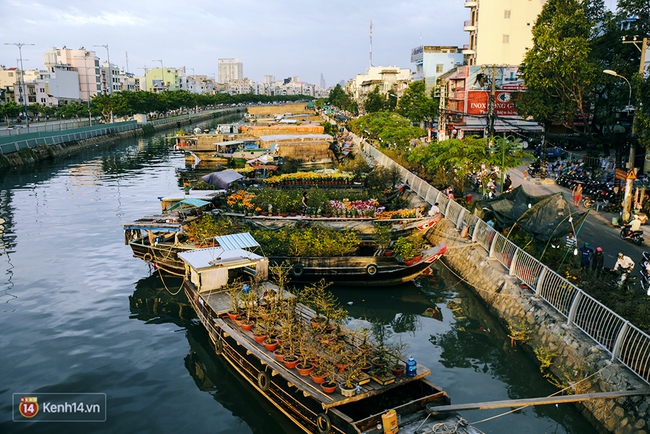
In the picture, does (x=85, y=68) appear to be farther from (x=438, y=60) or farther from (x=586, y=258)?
(x=586, y=258)

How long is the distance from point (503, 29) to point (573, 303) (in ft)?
190

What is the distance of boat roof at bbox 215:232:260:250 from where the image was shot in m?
19.9

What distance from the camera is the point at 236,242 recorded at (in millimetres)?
20375

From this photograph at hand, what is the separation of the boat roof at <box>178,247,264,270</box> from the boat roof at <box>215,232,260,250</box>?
0.45 meters

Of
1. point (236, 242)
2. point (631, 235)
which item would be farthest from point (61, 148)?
point (631, 235)

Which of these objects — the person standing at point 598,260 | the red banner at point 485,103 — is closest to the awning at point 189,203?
the person standing at point 598,260

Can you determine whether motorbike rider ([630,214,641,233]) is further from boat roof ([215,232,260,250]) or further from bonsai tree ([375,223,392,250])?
boat roof ([215,232,260,250])

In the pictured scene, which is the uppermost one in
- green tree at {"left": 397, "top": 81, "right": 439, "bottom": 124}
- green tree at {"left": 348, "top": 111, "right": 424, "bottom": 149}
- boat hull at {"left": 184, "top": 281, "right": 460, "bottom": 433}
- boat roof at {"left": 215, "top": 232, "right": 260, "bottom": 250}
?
green tree at {"left": 397, "top": 81, "right": 439, "bottom": 124}

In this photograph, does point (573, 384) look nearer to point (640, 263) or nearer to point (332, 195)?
point (640, 263)

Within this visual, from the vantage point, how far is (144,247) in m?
23.5

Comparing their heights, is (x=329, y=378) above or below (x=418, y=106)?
below

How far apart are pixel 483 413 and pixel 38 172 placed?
2224 inches

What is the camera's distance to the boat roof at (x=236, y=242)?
65.2ft

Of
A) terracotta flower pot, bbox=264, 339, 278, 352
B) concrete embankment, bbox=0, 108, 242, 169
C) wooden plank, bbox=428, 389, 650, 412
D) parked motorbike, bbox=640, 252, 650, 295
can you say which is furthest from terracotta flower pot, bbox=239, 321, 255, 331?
concrete embankment, bbox=0, 108, 242, 169
